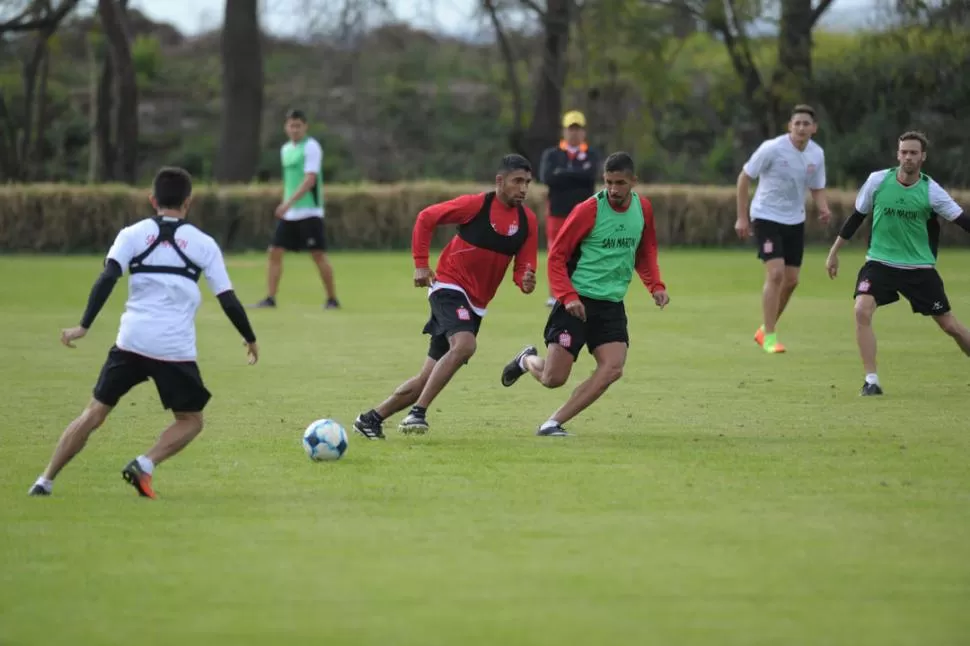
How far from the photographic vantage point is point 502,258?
397 inches

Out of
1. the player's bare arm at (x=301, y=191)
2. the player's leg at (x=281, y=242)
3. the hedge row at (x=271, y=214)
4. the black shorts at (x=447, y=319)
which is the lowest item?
the hedge row at (x=271, y=214)

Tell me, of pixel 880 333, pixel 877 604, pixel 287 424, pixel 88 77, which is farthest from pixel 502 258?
pixel 88 77

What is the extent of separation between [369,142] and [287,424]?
1512 inches

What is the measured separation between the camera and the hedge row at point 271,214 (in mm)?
28797

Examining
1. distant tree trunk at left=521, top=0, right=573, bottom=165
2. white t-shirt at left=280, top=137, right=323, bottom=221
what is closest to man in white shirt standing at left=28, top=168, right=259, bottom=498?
white t-shirt at left=280, top=137, right=323, bottom=221

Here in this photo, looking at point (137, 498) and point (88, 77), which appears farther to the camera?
point (88, 77)

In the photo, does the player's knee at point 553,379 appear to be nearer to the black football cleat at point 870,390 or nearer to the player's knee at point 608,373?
the player's knee at point 608,373

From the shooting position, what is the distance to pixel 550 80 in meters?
37.1

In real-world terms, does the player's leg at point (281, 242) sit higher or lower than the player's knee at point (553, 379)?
lower

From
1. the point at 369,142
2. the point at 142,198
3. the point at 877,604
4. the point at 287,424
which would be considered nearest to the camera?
the point at 877,604

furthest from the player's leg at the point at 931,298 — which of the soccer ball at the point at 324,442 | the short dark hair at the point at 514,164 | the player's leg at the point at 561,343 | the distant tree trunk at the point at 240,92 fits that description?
the distant tree trunk at the point at 240,92

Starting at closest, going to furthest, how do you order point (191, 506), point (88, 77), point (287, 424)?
point (191, 506), point (287, 424), point (88, 77)

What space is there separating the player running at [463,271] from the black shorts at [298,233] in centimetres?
918

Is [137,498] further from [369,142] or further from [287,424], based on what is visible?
[369,142]
